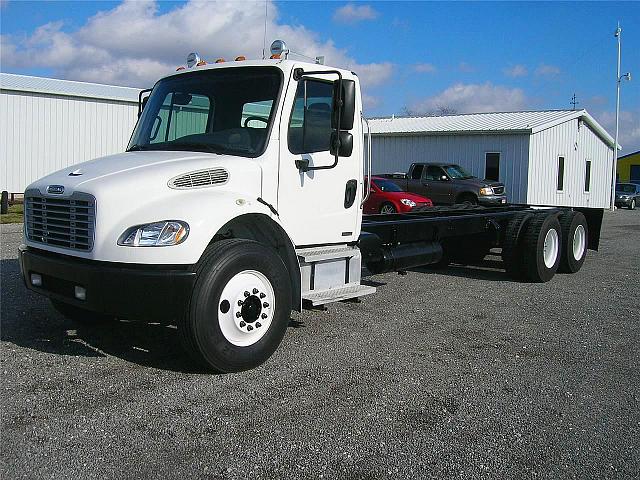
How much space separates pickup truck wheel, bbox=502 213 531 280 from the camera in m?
10.2

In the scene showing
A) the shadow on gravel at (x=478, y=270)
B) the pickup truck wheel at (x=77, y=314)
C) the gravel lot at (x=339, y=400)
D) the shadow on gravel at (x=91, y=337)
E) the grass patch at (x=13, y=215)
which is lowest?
the gravel lot at (x=339, y=400)

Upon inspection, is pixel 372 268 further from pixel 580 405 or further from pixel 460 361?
pixel 580 405

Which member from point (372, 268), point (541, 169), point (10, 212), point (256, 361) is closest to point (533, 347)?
point (372, 268)

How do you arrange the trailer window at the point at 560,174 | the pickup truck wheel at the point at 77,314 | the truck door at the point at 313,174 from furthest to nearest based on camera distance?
the trailer window at the point at 560,174, the pickup truck wheel at the point at 77,314, the truck door at the point at 313,174

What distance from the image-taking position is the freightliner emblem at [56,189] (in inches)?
206

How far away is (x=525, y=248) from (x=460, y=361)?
15.5 ft

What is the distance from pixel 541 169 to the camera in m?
30.3

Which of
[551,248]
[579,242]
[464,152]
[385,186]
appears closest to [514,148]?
[464,152]

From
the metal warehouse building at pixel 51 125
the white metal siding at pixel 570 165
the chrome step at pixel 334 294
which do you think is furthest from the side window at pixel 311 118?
the white metal siding at pixel 570 165

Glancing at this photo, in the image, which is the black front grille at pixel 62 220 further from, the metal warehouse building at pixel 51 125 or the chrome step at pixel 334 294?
the metal warehouse building at pixel 51 125

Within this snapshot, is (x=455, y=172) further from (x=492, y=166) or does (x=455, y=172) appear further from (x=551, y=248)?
(x=551, y=248)

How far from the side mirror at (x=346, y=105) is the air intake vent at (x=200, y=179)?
1.15 metres

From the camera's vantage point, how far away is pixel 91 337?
623cm

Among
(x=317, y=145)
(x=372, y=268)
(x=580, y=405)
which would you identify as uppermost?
(x=317, y=145)
